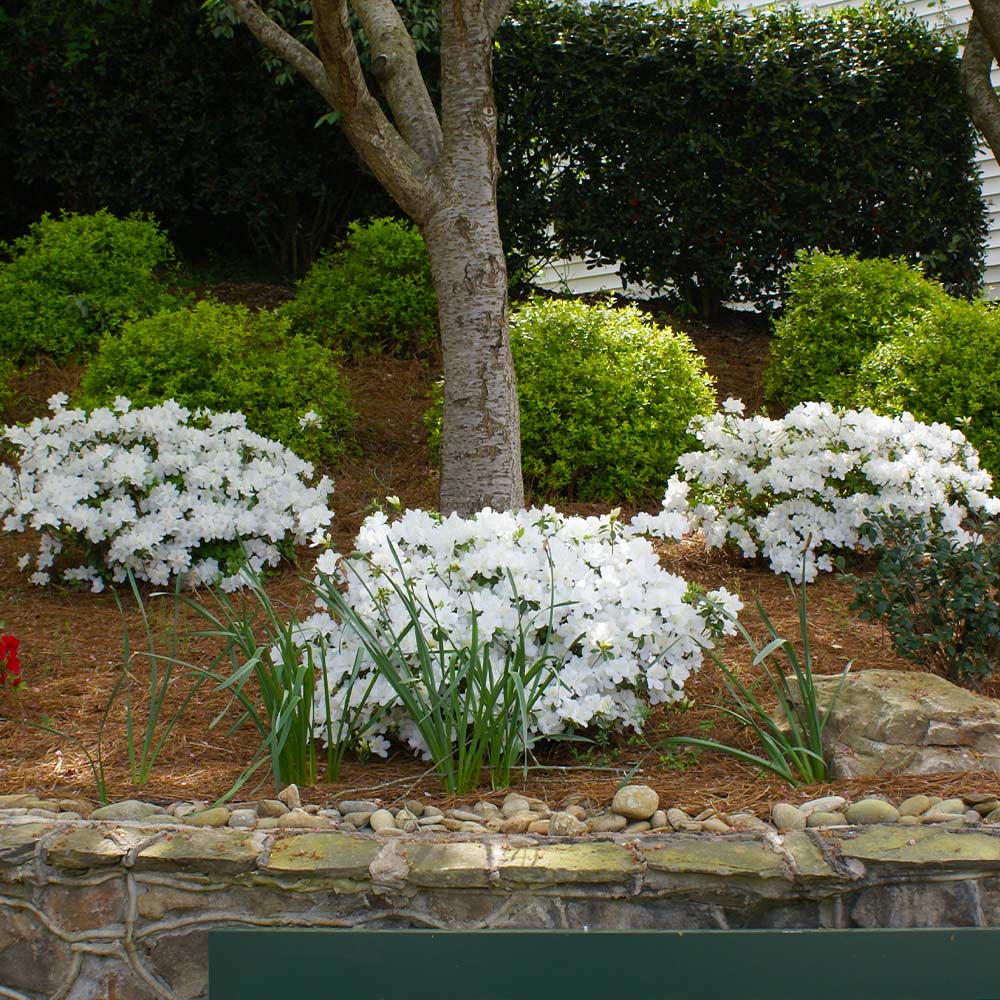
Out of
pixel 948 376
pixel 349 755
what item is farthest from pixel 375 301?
pixel 349 755

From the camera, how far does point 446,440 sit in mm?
4543

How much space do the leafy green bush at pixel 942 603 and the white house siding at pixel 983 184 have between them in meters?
5.31

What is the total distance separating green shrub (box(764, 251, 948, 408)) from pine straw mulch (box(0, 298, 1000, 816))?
1763mm

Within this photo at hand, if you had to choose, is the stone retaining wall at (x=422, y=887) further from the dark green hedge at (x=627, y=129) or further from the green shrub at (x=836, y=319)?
the dark green hedge at (x=627, y=129)

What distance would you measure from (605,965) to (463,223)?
3212 mm

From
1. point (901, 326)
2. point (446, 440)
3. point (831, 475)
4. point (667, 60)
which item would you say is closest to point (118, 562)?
point (446, 440)

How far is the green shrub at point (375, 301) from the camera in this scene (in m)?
7.06

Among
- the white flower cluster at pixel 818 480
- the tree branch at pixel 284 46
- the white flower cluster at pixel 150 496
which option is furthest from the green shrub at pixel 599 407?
the tree branch at pixel 284 46

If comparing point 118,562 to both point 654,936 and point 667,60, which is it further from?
point 667,60

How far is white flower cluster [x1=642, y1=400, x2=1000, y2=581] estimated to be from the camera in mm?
4391

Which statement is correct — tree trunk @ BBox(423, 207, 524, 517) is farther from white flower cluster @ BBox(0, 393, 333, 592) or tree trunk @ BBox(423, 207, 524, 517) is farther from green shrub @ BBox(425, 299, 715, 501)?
green shrub @ BBox(425, 299, 715, 501)

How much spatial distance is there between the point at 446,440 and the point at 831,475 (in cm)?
147

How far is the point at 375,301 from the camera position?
7047 millimetres

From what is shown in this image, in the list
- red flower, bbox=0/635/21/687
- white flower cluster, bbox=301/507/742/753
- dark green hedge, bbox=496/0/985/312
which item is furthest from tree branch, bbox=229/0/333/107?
dark green hedge, bbox=496/0/985/312
